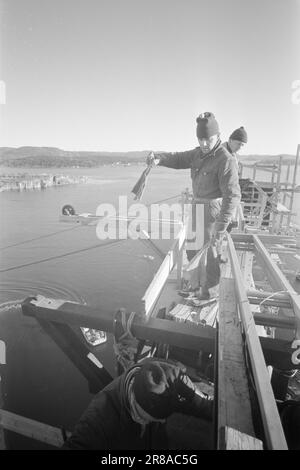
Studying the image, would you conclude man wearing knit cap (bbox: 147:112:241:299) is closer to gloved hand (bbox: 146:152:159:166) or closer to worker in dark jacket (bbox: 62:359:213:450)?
gloved hand (bbox: 146:152:159:166)

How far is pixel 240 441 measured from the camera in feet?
3.92

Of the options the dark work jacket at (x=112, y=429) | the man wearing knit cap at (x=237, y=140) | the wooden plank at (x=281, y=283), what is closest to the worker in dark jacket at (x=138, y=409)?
the dark work jacket at (x=112, y=429)

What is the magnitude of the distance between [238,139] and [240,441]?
6665mm

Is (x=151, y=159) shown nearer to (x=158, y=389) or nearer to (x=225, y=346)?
(x=225, y=346)

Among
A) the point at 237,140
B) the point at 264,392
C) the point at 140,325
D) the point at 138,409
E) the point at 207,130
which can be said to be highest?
the point at 237,140

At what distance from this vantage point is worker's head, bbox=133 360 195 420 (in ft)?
5.70

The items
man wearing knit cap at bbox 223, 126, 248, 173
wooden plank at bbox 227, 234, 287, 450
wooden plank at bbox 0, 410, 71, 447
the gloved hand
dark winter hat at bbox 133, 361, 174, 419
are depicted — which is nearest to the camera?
wooden plank at bbox 227, 234, 287, 450

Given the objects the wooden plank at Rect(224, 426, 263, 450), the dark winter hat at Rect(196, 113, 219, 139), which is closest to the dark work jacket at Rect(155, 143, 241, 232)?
the dark winter hat at Rect(196, 113, 219, 139)

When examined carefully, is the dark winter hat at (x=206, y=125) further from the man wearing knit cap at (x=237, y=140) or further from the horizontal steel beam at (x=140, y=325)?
the man wearing knit cap at (x=237, y=140)

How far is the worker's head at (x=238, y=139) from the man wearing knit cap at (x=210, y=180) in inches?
118

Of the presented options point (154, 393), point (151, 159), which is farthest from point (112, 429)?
point (151, 159)

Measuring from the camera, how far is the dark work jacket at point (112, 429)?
184 cm

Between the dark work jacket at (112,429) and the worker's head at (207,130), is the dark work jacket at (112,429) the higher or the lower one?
the lower one

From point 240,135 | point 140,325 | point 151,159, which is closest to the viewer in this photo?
point 140,325
